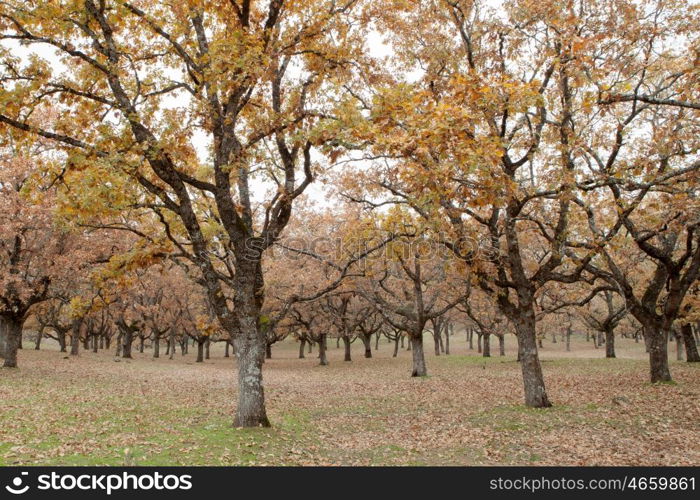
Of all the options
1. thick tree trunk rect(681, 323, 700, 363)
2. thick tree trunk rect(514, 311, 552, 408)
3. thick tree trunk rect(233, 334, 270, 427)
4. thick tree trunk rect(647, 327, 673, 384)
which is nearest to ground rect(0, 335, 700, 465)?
thick tree trunk rect(233, 334, 270, 427)

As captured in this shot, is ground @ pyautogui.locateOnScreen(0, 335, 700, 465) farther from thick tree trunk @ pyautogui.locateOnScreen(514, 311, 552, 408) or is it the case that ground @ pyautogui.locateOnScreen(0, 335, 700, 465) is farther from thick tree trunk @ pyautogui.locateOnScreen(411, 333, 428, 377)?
thick tree trunk @ pyautogui.locateOnScreen(411, 333, 428, 377)

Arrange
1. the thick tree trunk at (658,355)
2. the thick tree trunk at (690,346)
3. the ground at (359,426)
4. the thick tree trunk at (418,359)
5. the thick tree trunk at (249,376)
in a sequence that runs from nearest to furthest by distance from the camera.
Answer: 1. the ground at (359,426)
2. the thick tree trunk at (249,376)
3. the thick tree trunk at (658,355)
4. the thick tree trunk at (418,359)
5. the thick tree trunk at (690,346)

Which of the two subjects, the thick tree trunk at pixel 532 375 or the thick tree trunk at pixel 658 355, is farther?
the thick tree trunk at pixel 658 355

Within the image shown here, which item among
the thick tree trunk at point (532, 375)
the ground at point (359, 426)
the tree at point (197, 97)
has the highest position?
the tree at point (197, 97)

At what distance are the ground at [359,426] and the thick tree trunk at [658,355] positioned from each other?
74cm

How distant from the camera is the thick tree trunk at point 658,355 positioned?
65.2 feet

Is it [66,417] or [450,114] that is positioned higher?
[450,114]

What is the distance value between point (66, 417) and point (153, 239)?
19.9 feet

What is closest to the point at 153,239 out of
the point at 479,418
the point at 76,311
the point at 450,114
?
the point at 76,311

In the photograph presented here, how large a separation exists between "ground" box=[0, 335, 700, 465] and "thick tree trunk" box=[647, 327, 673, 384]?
742 millimetres

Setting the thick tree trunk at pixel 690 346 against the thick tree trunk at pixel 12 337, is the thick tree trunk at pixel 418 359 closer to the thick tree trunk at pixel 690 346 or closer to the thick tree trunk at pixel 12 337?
the thick tree trunk at pixel 690 346

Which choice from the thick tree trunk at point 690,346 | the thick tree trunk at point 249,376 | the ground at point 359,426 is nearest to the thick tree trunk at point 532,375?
the ground at point 359,426
